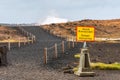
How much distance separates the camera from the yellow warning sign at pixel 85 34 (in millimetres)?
26562

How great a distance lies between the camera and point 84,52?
26.5m

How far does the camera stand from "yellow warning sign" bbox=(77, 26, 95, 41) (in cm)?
2656

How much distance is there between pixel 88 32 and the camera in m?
26.7

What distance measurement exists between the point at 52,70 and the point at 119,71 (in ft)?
13.4

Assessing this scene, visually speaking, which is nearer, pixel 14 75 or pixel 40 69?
pixel 14 75

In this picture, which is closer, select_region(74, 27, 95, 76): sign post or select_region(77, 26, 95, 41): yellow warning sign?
select_region(74, 27, 95, 76): sign post

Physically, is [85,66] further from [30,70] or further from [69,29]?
[69,29]

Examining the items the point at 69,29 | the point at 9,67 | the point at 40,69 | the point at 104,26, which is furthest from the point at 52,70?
the point at 104,26

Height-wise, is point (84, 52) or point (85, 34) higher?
point (85, 34)

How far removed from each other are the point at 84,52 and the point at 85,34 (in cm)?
96

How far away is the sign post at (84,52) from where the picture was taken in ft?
86.0

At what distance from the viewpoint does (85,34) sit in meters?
26.6

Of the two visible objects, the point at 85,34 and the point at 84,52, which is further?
the point at 85,34

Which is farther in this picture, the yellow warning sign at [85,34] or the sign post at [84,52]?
the yellow warning sign at [85,34]
